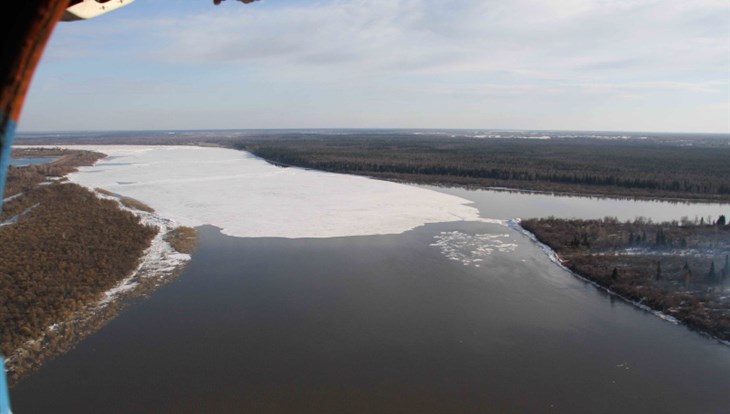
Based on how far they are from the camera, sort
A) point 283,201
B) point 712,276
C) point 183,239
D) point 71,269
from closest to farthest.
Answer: point 71,269, point 712,276, point 183,239, point 283,201

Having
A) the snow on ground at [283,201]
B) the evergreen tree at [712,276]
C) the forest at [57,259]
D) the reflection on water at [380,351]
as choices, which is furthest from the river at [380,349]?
the snow on ground at [283,201]

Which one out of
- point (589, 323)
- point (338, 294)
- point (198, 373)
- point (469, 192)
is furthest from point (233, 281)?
point (469, 192)

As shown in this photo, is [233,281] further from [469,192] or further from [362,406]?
[469,192]

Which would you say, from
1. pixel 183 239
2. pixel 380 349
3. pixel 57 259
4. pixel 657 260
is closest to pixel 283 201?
pixel 183 239

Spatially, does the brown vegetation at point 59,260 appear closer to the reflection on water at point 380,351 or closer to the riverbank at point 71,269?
the riverbank at point 71,269

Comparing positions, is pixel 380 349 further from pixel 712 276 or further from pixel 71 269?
pixel 712 276
